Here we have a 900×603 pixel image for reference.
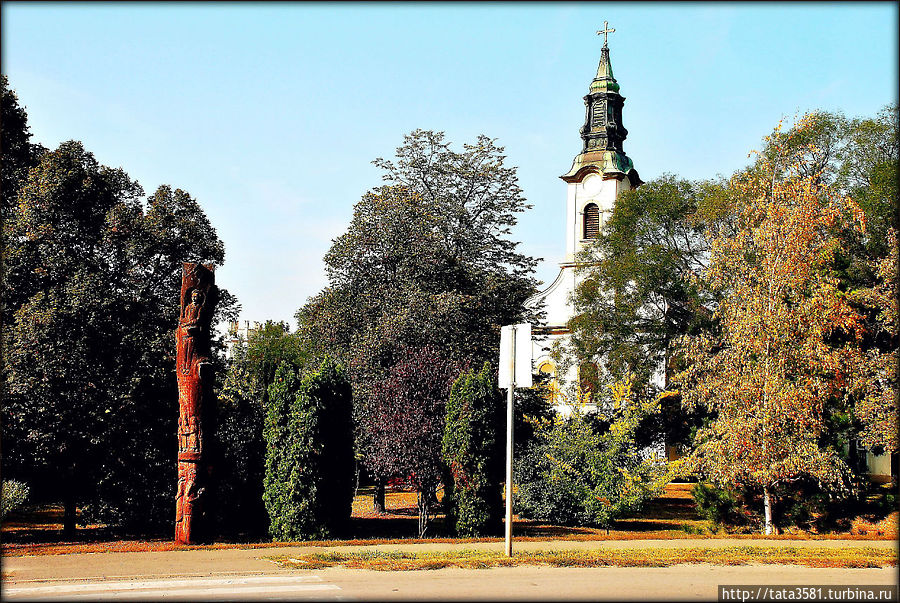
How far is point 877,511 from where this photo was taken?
20.2 metres

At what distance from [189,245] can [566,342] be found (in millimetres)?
19982

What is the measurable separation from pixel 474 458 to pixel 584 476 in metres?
4.70

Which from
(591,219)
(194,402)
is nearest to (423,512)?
(194,402)

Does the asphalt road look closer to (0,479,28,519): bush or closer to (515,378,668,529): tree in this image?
(0,479,28,519): bush

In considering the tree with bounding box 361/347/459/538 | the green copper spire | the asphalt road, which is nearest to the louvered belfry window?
the green copper spire

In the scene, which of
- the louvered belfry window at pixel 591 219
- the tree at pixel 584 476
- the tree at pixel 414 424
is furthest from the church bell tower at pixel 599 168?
the tree at pixel 414 424

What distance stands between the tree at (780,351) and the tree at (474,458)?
520 cm

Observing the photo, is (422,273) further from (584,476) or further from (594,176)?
(594,176)

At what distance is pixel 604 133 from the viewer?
49.8m

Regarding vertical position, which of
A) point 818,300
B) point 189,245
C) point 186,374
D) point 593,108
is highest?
point 593,108

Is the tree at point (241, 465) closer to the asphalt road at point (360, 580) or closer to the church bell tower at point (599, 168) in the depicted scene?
the asphalt road at point (360, 580)

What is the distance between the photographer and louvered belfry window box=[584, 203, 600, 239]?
48656mm

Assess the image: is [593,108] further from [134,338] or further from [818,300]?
[134,338]

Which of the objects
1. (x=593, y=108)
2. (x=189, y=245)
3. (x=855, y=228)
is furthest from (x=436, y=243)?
(x=593, y=108)
